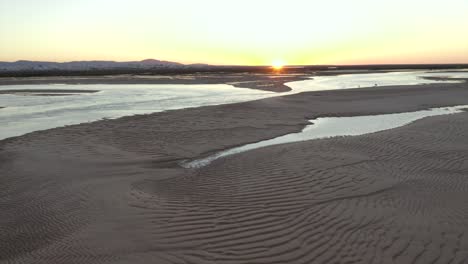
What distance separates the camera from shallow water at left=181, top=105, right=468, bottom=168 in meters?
13.7

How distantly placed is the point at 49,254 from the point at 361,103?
23443 millimetres

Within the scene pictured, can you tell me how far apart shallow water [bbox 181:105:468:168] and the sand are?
643 mm

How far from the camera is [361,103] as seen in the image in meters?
27.0

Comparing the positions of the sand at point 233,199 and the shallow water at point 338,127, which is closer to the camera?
the sand at point 233,199

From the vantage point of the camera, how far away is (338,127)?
722 inches

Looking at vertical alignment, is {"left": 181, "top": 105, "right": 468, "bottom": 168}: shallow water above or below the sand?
above

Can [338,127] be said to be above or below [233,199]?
above

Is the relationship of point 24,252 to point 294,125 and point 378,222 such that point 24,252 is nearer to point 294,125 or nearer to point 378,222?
point 378,222

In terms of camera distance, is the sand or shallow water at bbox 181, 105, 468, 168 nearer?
the sand

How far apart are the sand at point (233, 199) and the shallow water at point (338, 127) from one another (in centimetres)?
64

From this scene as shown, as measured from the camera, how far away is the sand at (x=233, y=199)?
261 inches

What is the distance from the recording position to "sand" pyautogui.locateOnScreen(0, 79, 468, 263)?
663 centimetres

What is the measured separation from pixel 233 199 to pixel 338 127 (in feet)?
34.7

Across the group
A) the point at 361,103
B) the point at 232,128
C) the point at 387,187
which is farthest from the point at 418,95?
the point at 387,187
